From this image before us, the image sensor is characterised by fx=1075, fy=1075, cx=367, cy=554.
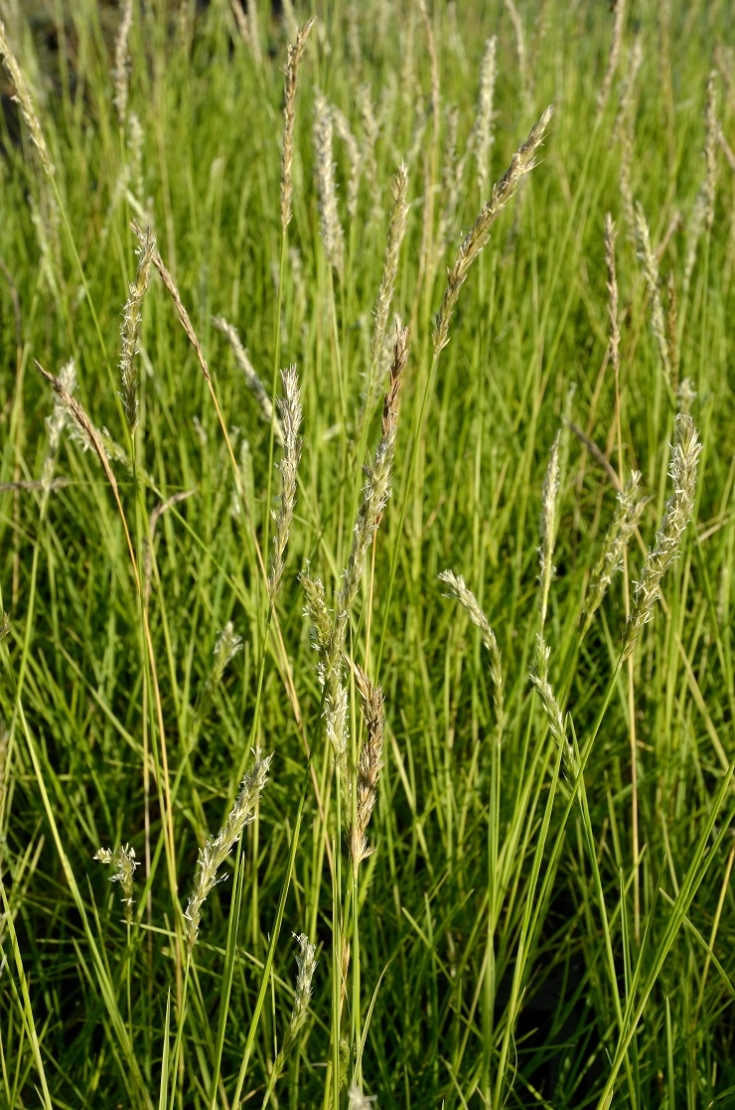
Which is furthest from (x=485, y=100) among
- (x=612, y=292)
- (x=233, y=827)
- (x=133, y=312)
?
(x=233, y=827)

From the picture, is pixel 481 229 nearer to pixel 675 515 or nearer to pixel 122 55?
pixel 675 515

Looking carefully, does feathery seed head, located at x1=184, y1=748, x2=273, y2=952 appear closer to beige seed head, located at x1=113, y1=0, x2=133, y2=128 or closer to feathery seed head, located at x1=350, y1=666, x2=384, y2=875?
feathery seed head, located at x1=350, y1=666, x2=384, y2=875

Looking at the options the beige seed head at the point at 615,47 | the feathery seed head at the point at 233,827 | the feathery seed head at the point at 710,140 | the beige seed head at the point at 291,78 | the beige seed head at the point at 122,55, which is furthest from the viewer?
the beige seed head at the point at 122,55

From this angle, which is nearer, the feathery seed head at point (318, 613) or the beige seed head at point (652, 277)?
the feathery seed head at point (318, 613)

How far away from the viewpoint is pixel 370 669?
113 centimetres

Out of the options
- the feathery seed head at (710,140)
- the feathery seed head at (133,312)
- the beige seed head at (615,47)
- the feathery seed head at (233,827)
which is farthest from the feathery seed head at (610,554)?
the beige seed head at (615,47)

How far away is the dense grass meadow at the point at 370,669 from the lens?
38.6 inches

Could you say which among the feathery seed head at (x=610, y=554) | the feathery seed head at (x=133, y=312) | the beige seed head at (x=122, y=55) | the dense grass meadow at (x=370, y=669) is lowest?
the dense grass meadow at (x=370, y=669)

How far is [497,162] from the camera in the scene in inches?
140

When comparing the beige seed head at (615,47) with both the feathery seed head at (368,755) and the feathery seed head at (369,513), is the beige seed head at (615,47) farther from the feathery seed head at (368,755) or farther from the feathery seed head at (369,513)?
the feathery seed head at (368,755)

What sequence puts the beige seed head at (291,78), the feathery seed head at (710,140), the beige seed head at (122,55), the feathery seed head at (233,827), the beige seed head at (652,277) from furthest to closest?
the beige seed head at (122,55), the feathery seed head at (710,140), the beige seed head at (652,277), the beige seed head at (291,78), the feathery seed head at (233,827)

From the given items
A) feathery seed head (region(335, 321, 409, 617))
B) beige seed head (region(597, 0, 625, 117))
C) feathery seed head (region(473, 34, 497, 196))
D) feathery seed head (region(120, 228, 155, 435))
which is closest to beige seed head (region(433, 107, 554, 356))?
feathery seed head (region(335, 321, 409, 617))

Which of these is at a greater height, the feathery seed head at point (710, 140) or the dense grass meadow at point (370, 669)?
the feathery seed head at point (710, 140)

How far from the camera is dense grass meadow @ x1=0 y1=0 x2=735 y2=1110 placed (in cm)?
98
